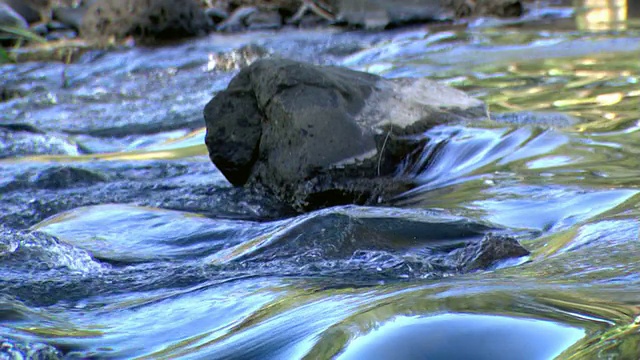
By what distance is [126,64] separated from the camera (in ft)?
36.2

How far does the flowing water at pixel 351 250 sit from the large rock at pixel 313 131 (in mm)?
122

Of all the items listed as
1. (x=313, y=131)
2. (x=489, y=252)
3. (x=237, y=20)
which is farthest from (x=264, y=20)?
(x=489, y=252)

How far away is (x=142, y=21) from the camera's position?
43.7ft

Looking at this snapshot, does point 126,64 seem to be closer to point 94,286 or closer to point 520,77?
point 520,77

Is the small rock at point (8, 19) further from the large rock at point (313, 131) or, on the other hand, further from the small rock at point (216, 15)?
the large rock at point (313, 131)

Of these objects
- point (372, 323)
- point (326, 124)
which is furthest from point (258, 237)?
point (372, 323)

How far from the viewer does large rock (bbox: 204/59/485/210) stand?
138 inches

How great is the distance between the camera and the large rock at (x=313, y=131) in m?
3.51

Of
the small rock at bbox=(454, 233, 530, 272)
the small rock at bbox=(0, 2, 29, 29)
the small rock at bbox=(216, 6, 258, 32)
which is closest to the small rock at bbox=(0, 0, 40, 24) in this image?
the small rock at bbox=(0, 2, 29, 29)

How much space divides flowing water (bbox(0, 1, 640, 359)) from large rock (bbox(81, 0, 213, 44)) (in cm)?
742

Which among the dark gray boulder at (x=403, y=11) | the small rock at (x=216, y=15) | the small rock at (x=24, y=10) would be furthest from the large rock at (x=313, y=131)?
the small rock at (x=24, y=10)

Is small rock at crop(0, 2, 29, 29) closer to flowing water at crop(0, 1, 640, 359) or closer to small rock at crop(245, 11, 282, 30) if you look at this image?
small rock at crop(245, 11, 282, 30)

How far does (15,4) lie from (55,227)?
1591 cm

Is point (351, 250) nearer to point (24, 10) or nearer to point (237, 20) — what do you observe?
point (237, 20)
